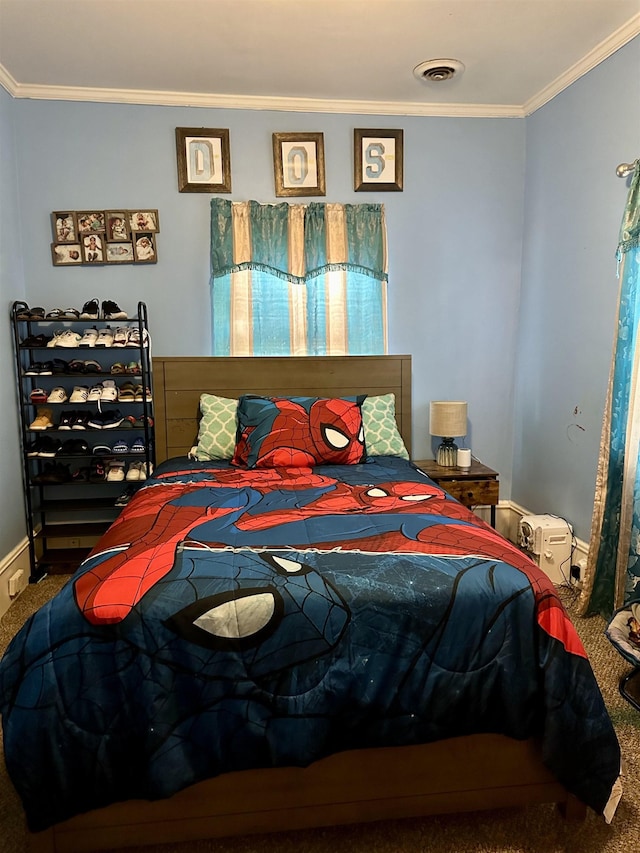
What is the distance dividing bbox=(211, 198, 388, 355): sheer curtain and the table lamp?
0.58m

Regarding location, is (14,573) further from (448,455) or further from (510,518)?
(510,518)

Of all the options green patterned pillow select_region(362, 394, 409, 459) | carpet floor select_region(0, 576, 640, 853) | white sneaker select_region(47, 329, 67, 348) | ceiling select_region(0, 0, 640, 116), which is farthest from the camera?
green patterned pillow select_region(362, 394, 409, 459)

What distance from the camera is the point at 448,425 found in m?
3.59

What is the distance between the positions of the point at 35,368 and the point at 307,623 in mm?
2441

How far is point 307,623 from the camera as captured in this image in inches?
61.8

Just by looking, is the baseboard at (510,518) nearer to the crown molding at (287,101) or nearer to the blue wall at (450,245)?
the blue wall at (450,245)

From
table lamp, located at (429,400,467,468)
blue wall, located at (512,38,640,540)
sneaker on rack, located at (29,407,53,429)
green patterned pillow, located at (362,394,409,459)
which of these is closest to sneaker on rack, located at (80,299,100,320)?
sneaker on rack, located at (29,407,53,429)

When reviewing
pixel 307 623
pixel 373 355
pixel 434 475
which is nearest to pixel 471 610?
pixel 307 623

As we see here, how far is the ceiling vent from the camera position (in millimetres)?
3020

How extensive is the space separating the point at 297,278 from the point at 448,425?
1.27m

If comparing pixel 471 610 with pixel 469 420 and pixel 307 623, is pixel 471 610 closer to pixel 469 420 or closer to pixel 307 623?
pixel 307 623

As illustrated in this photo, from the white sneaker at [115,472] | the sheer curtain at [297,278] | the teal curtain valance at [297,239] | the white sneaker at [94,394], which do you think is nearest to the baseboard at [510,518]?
the sheer curtain at [297,278]

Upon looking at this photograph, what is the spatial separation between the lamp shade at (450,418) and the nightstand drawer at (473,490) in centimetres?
33

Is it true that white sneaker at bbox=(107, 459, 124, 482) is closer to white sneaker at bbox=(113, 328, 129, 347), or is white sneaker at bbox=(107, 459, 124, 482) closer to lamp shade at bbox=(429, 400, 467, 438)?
white sneaker at bbox=(113, 328, 129, 347)
